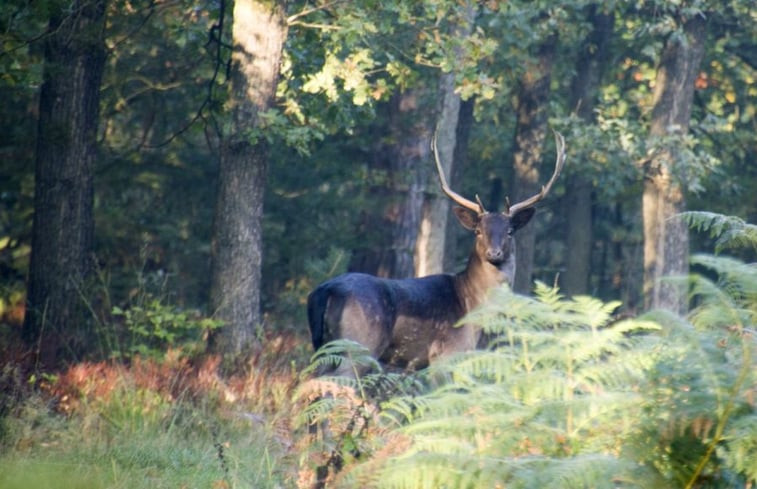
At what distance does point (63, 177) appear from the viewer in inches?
531

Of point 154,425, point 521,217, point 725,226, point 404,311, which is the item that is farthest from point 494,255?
point 725,226

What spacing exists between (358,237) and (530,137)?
3.67m

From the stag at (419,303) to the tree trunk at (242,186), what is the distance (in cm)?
142

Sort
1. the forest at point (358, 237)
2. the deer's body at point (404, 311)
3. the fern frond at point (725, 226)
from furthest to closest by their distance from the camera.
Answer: the deer's body at point (404, 311)
the fern frond at point (725, 226)
the forest at point (358, 237)

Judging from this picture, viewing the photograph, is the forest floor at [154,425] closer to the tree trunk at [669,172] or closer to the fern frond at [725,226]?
the fern frond at [725,226]

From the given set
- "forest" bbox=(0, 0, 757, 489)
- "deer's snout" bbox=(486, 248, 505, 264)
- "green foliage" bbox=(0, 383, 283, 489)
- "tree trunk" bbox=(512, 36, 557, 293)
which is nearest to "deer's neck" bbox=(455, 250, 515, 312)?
"deer's snout" bbox=(486, 248, 505, 264)

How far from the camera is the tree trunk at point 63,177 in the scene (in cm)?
1334

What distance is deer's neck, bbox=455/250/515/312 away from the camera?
12.3 metres

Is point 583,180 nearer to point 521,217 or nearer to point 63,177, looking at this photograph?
point 521,217

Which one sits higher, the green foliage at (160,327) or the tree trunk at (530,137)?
the tree trunk at (530,137)

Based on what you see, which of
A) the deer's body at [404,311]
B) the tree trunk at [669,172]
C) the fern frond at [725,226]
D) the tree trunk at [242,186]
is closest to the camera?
the fern frond at [725,226]

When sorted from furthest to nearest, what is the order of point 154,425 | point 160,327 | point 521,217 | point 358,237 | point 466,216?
point 358,237 < point 466,216 < point 521,217 < point 160,327 < point 154,425

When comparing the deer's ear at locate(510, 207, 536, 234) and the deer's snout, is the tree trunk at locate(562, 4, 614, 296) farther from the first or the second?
the deer's snout

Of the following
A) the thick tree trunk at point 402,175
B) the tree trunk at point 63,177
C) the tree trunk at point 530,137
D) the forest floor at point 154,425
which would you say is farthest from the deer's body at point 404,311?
the tree trunk at point 530,137
